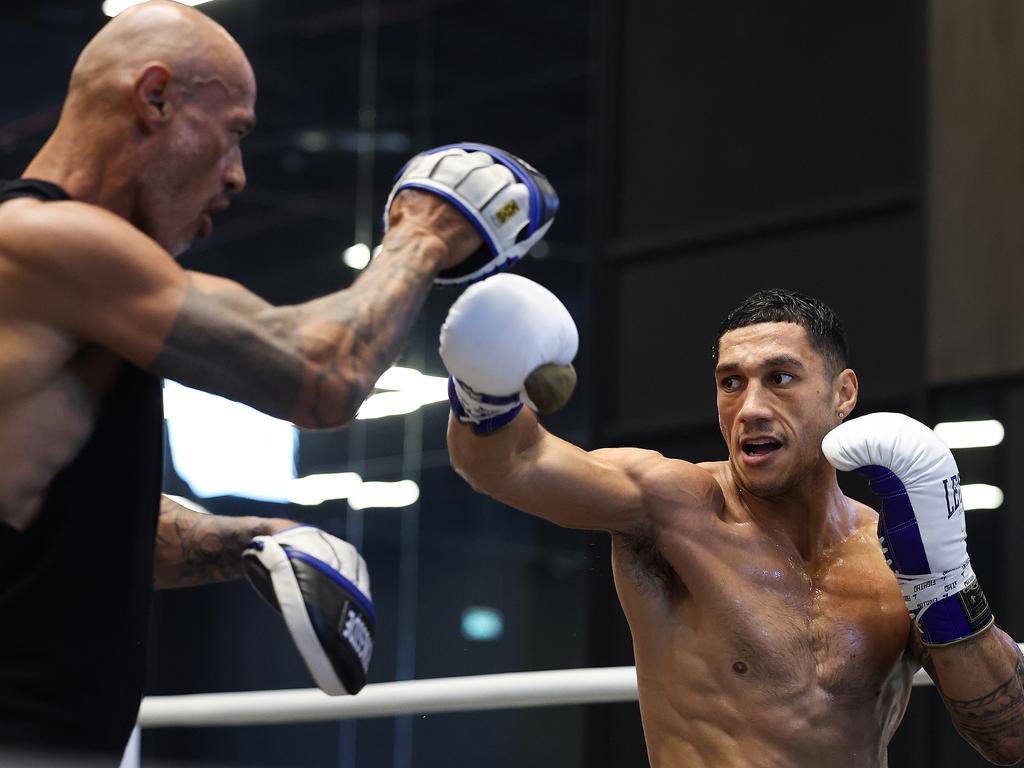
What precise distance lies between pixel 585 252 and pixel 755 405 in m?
5.27

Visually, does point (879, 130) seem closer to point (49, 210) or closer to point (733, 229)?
point (733, 229)

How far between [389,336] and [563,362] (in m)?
0.34

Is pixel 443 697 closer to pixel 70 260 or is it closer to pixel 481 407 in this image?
pixel 481 407

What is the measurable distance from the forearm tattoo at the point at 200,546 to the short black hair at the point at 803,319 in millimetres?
969

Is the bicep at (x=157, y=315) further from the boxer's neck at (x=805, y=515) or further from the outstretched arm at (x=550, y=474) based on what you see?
the boxer's neck at (x=805, y=515)

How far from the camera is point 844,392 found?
247 centimetres

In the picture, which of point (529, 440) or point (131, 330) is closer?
point (131, 330)

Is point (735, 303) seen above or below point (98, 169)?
above

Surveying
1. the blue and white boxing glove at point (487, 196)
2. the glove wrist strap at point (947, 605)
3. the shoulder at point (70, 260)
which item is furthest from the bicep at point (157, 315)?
the glove wrist strap at point (947, 605)

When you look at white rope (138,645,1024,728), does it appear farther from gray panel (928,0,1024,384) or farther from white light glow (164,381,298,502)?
white light glow (164,381,298,502)

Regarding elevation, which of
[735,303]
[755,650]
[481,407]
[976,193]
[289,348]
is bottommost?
[755,650]

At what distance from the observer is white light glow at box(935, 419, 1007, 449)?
14.6 ft

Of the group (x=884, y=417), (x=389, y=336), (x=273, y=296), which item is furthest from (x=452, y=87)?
(x=389, y=336)

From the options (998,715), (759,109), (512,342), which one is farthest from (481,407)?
(759,109)
